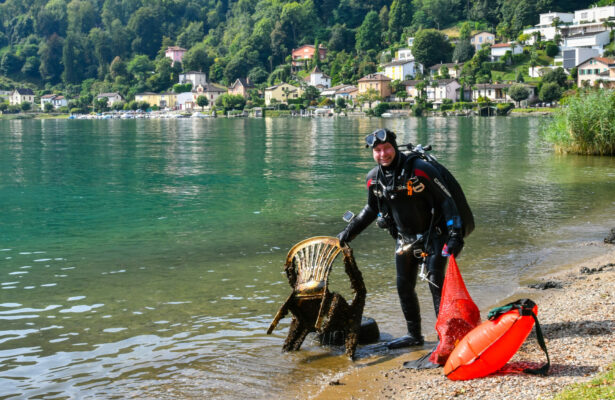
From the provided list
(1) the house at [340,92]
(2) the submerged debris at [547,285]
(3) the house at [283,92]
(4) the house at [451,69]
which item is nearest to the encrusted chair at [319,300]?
(2) the submerged debris at [547,285]

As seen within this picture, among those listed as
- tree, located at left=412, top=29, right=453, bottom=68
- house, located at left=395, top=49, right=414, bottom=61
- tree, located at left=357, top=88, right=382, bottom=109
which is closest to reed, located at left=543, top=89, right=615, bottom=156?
tree, located at left=357, top=88, right=382, bottom=109

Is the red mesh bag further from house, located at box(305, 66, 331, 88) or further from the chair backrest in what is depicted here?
house, located at box(305, 66, 331, 88)

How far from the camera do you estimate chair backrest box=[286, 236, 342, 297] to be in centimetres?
761

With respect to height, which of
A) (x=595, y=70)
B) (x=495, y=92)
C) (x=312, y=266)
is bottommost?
(x=312, y=266)

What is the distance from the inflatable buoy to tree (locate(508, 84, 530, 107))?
413ft

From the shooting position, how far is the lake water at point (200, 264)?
301 inches

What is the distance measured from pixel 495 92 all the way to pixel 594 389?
13540cm

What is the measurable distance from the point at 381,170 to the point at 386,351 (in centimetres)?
228

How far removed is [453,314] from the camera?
6875 millimetres

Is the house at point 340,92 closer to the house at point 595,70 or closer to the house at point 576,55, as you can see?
the house at point 576,55

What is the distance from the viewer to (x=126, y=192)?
2445 cm

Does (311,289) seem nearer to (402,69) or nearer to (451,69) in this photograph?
(451,69)

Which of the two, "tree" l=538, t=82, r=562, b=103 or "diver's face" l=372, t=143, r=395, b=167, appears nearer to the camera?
"diver's face" l=372, t=143, r=395, b=167

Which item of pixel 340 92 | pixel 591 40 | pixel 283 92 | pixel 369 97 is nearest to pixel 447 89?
pixel 369 97
